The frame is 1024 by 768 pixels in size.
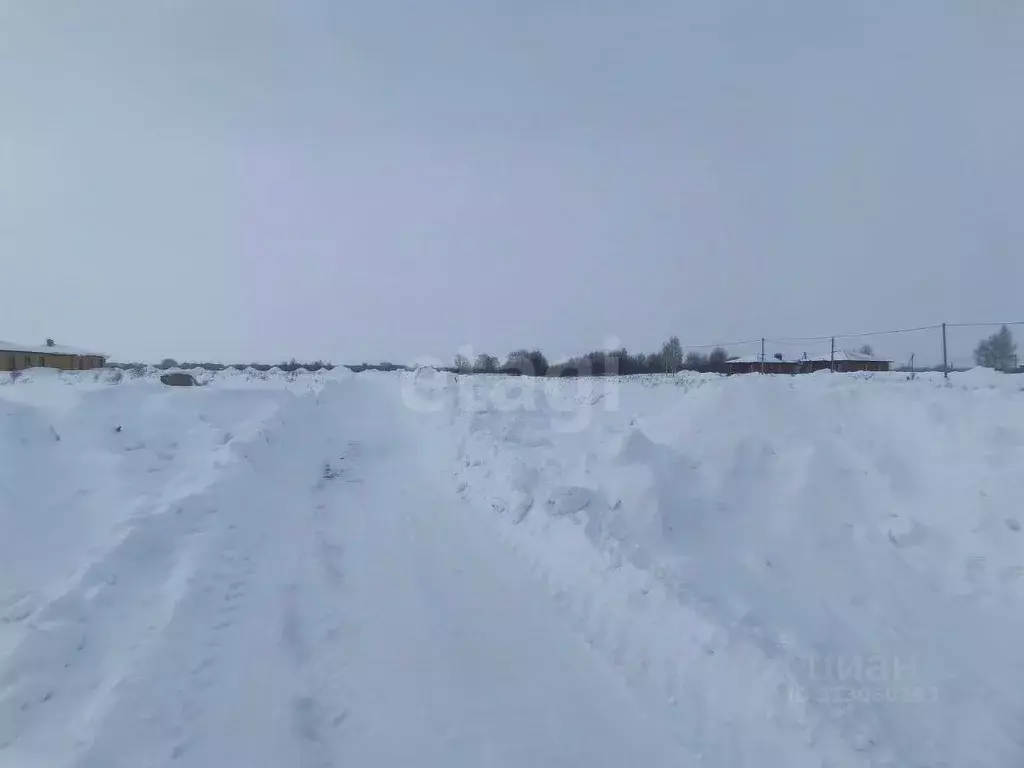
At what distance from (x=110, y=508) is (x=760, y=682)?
7.93 metres

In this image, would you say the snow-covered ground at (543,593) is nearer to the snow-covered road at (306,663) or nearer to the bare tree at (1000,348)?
the snow-covered road at (306,663)

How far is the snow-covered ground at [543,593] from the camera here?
161 inches

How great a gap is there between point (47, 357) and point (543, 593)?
219 feet

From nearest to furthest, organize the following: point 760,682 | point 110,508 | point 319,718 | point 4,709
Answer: point 4,709 → point 319,718 → point 760,682 → point 110,508

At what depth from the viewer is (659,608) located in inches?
218

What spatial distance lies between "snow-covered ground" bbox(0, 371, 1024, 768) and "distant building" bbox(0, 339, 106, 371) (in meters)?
49.8

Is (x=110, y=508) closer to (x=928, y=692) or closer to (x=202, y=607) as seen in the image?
(x=202, y=607)

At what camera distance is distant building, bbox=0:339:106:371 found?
162 feet

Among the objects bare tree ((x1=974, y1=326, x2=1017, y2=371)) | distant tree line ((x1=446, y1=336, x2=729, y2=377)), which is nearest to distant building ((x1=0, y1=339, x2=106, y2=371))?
distant tree line ((x1=446, y1=336, x2=729, y2=377))

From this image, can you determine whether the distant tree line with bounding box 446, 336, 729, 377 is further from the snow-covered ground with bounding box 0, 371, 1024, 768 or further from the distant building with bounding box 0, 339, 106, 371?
the distant building with bounding box 0, 339, 106, 371

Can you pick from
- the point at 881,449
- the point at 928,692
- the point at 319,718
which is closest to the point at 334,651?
the point at 319,718

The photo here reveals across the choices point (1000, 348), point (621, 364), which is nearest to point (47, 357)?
point (621, 364)

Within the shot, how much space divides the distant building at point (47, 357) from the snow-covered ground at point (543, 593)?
49.8 metres

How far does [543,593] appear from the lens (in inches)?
248
